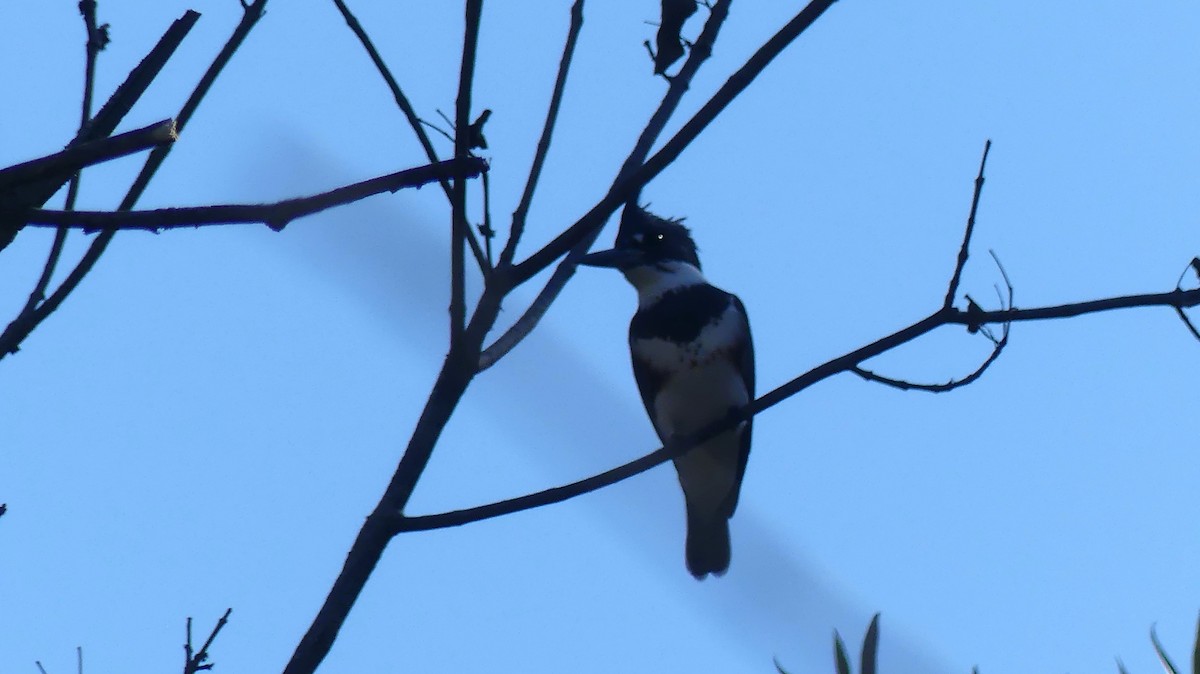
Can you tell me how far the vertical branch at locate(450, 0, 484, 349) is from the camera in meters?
2.20

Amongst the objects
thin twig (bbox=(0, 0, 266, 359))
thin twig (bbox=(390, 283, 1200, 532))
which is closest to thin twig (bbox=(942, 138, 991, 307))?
thin twig (bbox=(390, 283, 1200, 532))

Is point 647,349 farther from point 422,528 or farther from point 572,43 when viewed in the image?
point 422,528

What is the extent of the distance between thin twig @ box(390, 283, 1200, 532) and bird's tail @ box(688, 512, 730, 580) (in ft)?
7.37

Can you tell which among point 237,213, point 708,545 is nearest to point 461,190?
point 237,213

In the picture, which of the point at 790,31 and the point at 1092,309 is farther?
the point at 1092,309

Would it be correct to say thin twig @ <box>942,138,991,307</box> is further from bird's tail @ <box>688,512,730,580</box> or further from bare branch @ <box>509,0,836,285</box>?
bird's tail @ <box>688,512,730,580</box>

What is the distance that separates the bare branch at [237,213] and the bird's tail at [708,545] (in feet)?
11.7

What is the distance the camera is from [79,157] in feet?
4.05

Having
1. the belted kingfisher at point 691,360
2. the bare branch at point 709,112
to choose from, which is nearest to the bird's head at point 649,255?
the belted kingfisher at point 691,360

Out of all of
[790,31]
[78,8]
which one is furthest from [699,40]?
[78,8]

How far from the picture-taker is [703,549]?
15.6ft

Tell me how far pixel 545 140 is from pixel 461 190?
0.30 m

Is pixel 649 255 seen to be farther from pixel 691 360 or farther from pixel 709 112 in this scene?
pixel 709 112

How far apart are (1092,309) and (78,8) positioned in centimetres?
179
